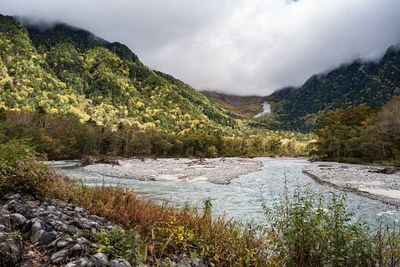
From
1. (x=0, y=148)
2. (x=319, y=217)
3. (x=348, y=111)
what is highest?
(x=348, y=111)

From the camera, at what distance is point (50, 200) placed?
9.05 meters

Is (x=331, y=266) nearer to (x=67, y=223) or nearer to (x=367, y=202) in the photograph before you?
(x=67, y=223)

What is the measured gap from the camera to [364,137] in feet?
254

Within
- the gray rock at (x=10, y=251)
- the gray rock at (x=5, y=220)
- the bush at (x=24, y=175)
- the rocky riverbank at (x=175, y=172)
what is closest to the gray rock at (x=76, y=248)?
the gray rock at (x=10, y=251)

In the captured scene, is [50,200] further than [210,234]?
Yes

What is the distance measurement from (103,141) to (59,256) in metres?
113

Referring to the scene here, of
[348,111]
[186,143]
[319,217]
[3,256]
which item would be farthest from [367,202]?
[186,143]

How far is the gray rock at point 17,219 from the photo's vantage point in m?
6.64

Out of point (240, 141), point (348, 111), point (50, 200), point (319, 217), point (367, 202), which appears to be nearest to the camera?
point (319, 217)

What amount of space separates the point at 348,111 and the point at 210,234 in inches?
4529

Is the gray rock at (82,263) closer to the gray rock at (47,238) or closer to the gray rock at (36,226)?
the gray rock at (47,238)

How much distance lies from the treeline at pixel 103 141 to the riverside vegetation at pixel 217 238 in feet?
218

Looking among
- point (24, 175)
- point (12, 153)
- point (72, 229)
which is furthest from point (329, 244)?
point (12, 153)

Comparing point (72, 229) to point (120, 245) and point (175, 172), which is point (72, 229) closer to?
point (120, 245)
